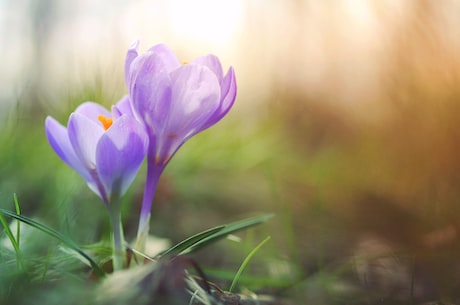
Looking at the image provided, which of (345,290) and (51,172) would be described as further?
(51,172)

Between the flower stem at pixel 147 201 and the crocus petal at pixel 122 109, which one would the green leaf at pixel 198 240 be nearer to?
the flower stem at pixel 147 201

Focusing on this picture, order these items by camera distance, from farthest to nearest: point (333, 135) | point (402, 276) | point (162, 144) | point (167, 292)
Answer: point (333, 135)
point (402, 276)
point (162, 144)
point (167, 292)

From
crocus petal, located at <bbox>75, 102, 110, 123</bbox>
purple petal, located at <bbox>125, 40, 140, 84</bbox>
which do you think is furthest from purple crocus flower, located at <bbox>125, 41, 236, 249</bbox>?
crocus petal, located at <bbox>75, 102, 110, 123</bbox>

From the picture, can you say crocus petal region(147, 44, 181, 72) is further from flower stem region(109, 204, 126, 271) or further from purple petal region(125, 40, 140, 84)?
flower stem region(109, 204, 126, 271)

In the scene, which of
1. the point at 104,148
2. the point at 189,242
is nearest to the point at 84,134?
the point at 104,148

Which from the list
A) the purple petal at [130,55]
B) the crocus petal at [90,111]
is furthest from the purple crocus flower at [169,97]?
the crocus petal at [90,111]

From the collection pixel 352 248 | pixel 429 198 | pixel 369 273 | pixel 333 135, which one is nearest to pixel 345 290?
pixel 369 273

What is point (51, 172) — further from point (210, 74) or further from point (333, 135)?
point (333, 135)
